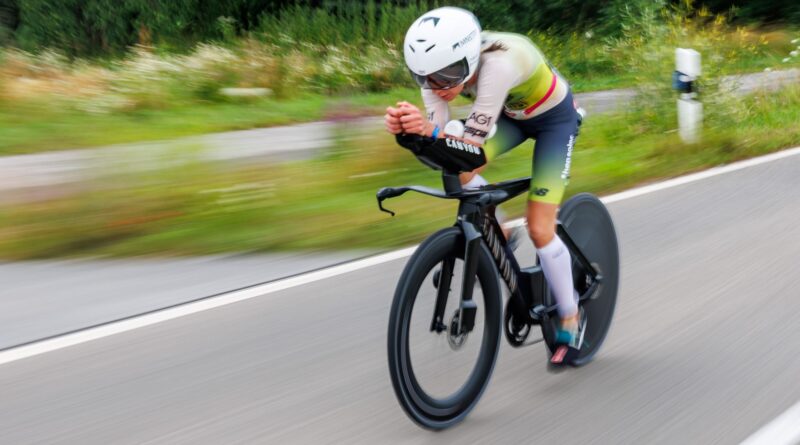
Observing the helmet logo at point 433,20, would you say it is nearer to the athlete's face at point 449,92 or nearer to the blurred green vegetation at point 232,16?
the athlete's face at point 449,92

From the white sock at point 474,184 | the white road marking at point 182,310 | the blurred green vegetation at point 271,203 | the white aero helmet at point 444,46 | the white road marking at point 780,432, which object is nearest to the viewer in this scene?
A: the white aero helmet at point 444,46

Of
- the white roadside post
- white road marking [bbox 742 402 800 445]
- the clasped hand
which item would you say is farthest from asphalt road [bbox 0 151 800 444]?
the white roadside post

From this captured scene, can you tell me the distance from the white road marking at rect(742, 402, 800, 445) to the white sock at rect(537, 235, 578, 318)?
3.03 ft

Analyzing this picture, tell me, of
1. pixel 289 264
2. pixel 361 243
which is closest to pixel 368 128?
pixel 361 243

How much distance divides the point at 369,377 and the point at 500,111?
1375 mm

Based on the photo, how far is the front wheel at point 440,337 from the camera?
3.76m

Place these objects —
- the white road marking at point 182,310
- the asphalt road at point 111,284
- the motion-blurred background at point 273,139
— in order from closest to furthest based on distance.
Result: the white road marking at point 182,310 → the asphalt road at point 111,284 → the motion-blurred background at point 273,139

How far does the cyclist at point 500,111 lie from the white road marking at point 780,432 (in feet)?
2.90

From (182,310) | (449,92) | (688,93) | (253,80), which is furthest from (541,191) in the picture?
(253,80)

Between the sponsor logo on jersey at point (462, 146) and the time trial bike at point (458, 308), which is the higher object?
the sponsor logo on jersey at point (462, 146)

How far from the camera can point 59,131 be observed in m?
10.2

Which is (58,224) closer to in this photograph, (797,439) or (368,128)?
(368,128)

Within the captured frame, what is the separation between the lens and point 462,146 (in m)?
3.79

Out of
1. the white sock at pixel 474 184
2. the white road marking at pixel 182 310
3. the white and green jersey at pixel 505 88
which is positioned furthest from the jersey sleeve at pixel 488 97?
the white road marking at pixel 182 310
